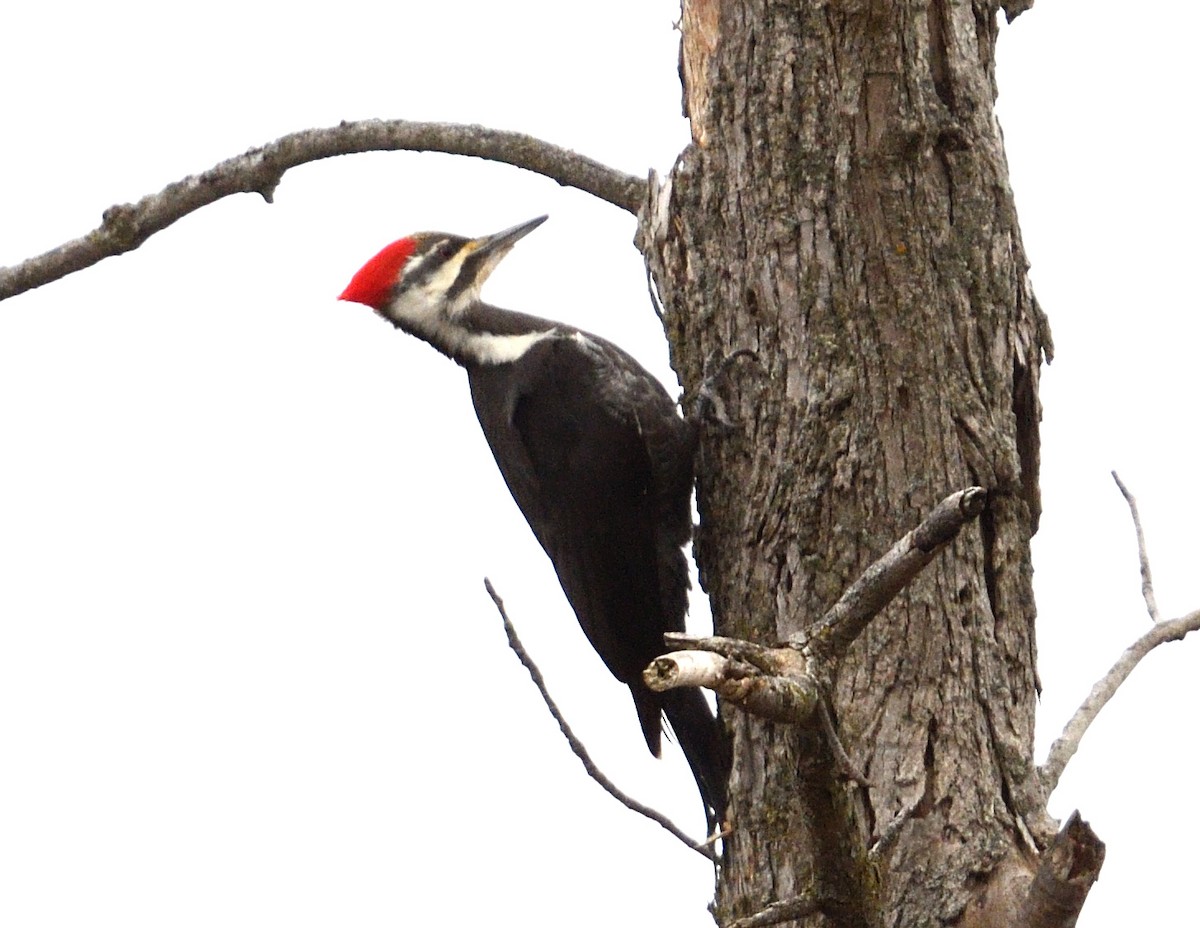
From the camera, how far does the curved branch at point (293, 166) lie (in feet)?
10.7

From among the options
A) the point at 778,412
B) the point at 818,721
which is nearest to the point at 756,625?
the point at 778,412

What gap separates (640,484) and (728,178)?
0.95 meters

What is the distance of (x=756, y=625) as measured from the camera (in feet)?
9.31

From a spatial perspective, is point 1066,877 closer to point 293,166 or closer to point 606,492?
point 606,492

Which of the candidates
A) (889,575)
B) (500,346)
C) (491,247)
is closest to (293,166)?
(500,346)

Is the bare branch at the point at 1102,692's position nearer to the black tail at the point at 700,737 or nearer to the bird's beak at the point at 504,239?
the black tail at the point at 700,737

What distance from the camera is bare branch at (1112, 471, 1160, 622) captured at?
3.00 metres

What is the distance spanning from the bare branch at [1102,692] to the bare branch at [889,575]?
3.19ft

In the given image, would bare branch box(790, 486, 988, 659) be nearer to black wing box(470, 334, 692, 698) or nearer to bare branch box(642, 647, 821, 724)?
bare branch box(642, 647, 821, 724)

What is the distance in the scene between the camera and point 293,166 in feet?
11.0

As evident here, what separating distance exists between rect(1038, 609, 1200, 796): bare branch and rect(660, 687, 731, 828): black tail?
94cm

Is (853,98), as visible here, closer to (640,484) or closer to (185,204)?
(640,484)

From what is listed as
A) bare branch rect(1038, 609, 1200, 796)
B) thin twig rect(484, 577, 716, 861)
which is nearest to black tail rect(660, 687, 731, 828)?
bare branch rect(1038, 609, 1200, 796)

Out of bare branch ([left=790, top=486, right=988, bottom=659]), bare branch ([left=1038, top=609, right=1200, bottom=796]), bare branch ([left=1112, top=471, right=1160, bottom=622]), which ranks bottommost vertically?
bare branch ([left=790, top=486, right=988, bottom=659])
